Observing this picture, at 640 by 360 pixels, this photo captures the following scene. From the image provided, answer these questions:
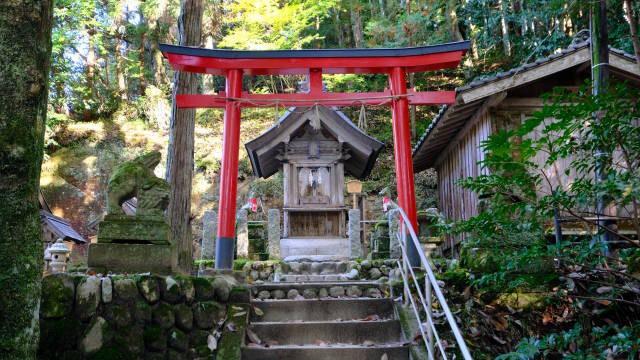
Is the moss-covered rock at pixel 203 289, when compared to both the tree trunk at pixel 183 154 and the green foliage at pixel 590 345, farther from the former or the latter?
the green foliage at pixel 590 345

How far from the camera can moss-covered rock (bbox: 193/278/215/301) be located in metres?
4.83

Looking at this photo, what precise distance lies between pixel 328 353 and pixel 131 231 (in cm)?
237

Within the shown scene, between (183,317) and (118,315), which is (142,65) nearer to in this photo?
(183,317)

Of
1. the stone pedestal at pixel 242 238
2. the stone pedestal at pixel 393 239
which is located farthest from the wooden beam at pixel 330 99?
the stone pedestal at pixel 242 238

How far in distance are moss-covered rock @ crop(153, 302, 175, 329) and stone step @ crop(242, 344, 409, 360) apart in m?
0.73

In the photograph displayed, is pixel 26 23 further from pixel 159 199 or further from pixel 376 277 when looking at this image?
pixel 376 277

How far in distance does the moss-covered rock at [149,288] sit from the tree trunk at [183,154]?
2.81 metres

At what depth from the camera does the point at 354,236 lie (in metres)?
10.5

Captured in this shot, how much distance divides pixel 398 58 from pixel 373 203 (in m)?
12.8

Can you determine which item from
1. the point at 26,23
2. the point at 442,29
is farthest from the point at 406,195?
the point at 442,29

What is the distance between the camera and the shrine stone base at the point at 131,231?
201 inches

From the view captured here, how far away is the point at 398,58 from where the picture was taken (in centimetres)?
805

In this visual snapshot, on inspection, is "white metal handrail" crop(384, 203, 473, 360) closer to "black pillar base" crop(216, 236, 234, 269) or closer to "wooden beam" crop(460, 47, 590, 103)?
"black pillar base" crop(216, 236, 234, 269)

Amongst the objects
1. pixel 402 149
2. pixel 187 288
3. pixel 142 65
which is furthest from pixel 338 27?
pixel 187 288
